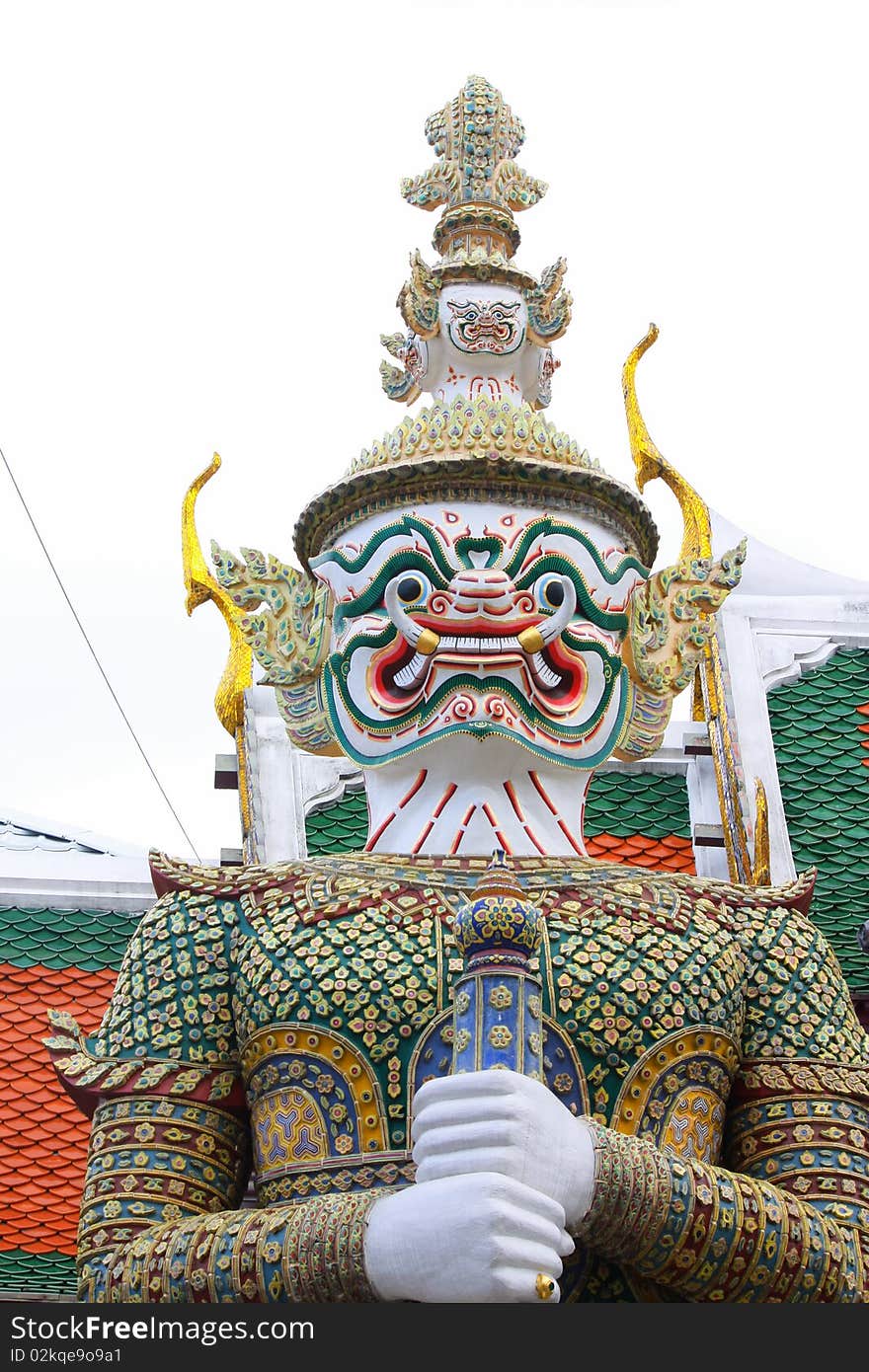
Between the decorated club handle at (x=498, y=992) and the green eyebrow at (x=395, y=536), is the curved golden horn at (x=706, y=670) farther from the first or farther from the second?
the decorated club handle at (x=498, y=992)

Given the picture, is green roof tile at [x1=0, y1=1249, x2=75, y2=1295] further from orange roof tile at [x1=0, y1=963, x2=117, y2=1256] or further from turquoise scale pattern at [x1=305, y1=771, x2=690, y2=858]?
turquoise scale pattern at [x1=305, y1=771, x2=690, y2=858]

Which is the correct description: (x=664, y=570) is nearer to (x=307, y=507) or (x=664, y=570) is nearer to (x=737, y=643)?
(x=307, y=507)

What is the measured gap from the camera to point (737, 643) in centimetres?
775

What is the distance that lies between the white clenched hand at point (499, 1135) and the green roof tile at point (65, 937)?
291cm

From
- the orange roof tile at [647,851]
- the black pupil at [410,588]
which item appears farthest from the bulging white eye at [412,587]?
the orange roof tile at [647,851]

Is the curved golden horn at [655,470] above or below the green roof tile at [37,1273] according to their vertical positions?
above

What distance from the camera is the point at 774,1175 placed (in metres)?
4.90

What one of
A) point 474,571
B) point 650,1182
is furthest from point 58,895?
point 650,1182

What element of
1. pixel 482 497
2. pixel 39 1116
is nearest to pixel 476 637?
pixel 482 497

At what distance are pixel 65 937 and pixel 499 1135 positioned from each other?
3193 mm

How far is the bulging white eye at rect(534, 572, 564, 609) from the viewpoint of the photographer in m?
5.33

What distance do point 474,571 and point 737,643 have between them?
103 inches

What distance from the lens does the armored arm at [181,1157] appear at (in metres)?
4.47

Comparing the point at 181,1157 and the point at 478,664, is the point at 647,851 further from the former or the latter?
the point at 181,1157
